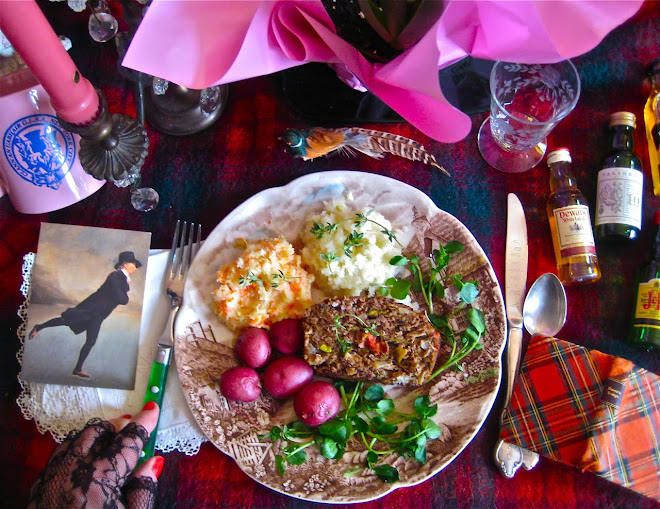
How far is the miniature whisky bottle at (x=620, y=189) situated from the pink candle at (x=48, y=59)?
91 cm

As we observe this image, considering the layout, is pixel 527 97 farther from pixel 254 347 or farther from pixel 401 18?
pixel 254 347

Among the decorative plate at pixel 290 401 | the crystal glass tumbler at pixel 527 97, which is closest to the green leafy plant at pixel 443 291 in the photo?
the decorative plate at pixel 290 401

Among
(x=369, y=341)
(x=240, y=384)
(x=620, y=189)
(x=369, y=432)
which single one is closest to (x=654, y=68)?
(x=620, y=189)

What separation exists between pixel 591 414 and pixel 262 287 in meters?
0.62

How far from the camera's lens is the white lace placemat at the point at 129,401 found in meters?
0.94

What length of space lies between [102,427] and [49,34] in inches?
23.9

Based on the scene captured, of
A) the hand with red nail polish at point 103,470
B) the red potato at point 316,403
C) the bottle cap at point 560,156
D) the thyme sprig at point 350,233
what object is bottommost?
the hand with red nail polish at point 103,470

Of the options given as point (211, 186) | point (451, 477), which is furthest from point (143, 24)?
point (451, 477)

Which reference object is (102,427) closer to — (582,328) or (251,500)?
(251,500)

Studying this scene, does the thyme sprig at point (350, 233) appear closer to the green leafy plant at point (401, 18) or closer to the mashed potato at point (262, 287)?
the mashed potato at point (262, 287)

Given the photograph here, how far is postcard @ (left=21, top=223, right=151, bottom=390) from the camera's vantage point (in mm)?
968

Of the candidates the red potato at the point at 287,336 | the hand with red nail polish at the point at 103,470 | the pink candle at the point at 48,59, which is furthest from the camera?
the red potato at the point at 287,336

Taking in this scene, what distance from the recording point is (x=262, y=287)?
0.92 m

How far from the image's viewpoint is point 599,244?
3.47 ft
